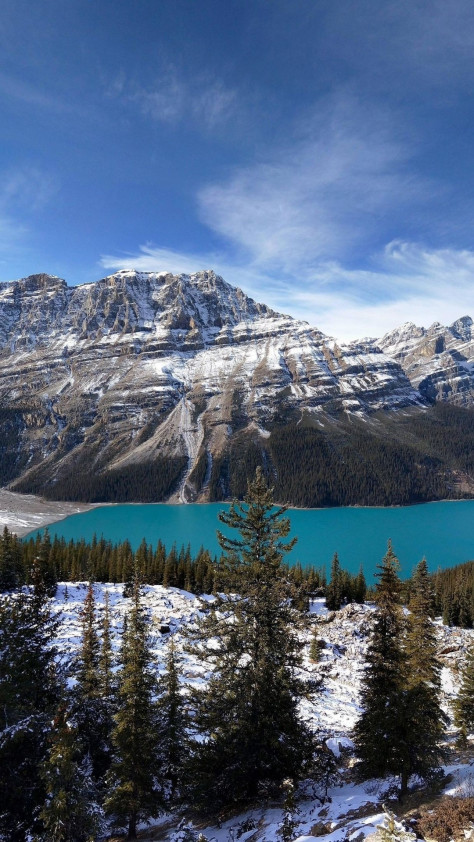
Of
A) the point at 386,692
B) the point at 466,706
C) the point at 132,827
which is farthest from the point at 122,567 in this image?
the point at 386,692

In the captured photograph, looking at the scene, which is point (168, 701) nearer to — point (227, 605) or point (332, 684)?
point (227, 605)

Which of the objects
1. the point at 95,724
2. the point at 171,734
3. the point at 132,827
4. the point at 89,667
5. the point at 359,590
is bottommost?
the point at 359,590

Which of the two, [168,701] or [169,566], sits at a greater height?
[168,701]

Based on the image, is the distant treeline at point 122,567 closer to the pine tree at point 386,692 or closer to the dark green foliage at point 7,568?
the dark green foliage at point 7,568

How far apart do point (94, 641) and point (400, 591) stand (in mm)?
16689

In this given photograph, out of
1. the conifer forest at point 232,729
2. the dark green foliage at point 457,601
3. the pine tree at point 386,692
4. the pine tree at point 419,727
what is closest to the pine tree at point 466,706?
the conifer forest at point 232,729

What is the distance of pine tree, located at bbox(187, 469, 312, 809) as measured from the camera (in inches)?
604

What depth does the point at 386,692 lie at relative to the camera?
18000 millimetres

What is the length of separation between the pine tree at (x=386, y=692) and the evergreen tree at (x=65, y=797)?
9.93m

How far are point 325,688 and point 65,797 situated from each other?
890 cm

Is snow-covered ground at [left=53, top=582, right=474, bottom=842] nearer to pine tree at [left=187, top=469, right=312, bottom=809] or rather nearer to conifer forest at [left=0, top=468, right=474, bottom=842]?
conifer forest at [left=0, top=468, right=474, bottom=842]

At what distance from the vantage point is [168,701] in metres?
21.5

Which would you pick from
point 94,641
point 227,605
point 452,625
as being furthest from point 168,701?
point 452,625

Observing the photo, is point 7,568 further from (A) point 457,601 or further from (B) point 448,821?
(A) point 457,601
